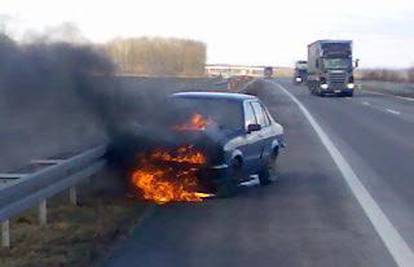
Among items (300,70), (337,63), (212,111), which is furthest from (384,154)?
(300,70)

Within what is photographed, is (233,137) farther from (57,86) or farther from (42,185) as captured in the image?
(42,185)

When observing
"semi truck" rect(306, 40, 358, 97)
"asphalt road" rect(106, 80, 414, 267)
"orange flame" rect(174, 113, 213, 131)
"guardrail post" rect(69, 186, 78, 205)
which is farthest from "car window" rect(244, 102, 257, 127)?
"semi truck" rect(306, 40, 358, 97)

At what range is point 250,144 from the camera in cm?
1412

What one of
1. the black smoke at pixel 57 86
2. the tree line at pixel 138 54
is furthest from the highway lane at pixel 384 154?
the tree line at pixel 138 54

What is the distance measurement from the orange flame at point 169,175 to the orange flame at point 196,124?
1.60ft

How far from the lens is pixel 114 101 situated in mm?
15000

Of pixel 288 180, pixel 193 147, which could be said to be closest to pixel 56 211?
pixel 193 147

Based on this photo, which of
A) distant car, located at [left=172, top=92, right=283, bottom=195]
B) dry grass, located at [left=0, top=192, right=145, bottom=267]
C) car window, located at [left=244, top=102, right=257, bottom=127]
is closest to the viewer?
dry grass, located at [left=0, top=192, right=145, bottom=267]

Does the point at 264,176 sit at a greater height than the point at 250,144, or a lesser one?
lesser

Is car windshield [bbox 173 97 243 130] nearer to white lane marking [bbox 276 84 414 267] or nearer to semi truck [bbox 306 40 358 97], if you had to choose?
white lane marking [bbox 276 84 414 267]

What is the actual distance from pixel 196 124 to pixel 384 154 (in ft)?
26.8

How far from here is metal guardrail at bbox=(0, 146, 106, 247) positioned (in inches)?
336

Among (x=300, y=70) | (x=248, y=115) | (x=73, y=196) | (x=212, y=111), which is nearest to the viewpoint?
(x=73, y=196)

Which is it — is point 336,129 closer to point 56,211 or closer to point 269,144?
point 269,144
